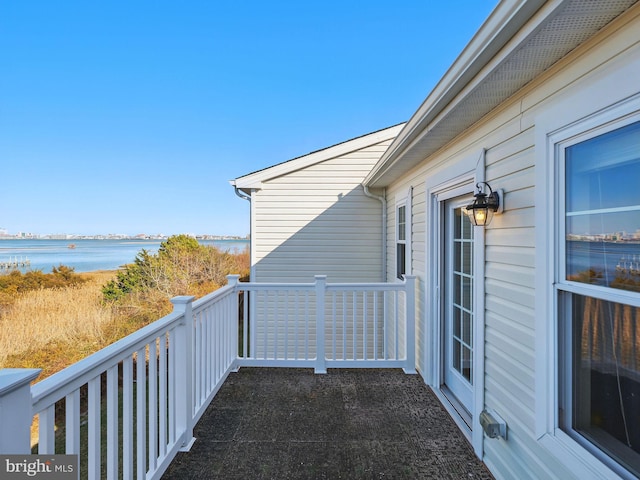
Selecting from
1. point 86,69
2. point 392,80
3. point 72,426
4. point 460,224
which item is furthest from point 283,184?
point 86,69

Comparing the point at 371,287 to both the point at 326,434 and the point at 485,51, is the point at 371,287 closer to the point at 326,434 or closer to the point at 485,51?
the point at 326,434

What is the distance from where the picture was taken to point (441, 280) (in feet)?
10.4

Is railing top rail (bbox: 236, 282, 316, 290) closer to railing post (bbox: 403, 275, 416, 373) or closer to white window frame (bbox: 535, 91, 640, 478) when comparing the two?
railing post (bbox: 403, 275, 416, 373)

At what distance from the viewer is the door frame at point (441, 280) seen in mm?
2293

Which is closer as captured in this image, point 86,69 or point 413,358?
point 413,358

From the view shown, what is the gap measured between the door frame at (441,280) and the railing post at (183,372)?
2.15 metres

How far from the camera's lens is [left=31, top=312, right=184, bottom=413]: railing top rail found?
3.73 ft

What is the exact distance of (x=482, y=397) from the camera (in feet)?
7.45

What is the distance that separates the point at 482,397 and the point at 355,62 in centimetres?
1063

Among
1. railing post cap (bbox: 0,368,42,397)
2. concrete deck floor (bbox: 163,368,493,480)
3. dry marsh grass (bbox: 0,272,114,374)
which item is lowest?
dry marsh grass (bbox: 0,272,114,374)

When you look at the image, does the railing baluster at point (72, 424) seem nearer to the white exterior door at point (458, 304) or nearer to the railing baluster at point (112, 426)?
the railing baluster at point (112, 426)

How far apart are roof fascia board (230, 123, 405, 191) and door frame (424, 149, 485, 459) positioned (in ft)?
9.06


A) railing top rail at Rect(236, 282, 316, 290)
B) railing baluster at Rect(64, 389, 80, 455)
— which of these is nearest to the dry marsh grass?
railing top rail at Rect(236, 282, 316, 290)

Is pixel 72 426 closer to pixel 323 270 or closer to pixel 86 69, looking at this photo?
pixel 323 270
